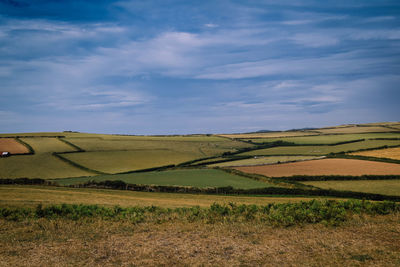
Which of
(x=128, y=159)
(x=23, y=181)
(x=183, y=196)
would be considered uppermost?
(x=128, y=159)

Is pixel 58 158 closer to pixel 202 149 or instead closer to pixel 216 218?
pixel 202 149

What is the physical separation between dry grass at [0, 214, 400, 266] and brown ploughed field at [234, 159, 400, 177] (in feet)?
113

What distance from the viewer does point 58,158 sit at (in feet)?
235

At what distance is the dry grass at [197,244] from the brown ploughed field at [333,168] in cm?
3445

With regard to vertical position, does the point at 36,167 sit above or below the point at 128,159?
below

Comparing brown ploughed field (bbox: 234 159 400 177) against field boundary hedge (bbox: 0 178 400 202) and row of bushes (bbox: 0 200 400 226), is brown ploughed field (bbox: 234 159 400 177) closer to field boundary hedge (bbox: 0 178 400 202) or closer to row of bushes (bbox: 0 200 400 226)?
field boundary hedge (bbox: 0 178 400 202)

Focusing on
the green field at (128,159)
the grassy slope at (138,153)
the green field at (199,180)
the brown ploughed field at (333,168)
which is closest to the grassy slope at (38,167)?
the green field at (128,159)

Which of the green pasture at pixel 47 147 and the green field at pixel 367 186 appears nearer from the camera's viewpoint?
the green field at pixel 367 186

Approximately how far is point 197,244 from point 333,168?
44.3 meters

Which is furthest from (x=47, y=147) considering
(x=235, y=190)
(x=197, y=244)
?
(x=197, y=244)

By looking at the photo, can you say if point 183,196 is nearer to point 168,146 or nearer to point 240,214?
point 240,214

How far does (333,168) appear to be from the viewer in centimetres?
5150

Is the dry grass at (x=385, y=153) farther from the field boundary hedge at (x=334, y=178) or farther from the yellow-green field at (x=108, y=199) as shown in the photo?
the yellow-green field at (x=108, y=199)

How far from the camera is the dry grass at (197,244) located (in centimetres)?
1065
